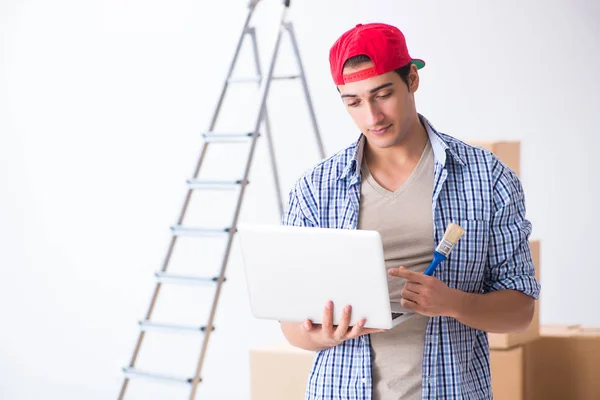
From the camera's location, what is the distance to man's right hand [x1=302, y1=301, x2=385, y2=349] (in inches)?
55.3

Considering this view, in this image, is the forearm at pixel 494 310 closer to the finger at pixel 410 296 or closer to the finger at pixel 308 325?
the finger at pixel 410 296

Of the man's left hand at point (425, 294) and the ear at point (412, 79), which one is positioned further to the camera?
the ear at point (412, 79)

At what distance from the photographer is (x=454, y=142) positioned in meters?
1.58

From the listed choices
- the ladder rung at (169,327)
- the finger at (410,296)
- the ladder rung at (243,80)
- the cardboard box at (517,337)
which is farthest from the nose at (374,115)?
the ladder rung at (243,80)

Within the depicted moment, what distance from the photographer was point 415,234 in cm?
153

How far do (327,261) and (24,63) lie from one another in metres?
4.09

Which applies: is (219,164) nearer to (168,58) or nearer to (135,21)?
(168,58)

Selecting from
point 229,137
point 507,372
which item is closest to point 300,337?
point 507,372

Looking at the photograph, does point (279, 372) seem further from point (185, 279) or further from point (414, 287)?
point (414, 287)

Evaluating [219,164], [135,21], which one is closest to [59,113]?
[135,21]

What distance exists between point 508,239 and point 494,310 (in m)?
0.13

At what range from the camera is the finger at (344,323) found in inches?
55.2

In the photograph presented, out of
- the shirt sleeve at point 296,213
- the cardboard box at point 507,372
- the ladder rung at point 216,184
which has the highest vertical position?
the ladder rung at point 216,184

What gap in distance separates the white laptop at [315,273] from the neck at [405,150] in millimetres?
288
